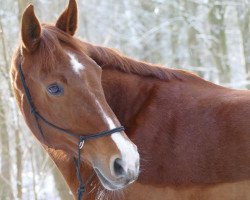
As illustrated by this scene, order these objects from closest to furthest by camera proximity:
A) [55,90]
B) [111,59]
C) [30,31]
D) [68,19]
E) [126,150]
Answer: [126,150] < [55,90] < [30,31] < [68,19] < [111,59]

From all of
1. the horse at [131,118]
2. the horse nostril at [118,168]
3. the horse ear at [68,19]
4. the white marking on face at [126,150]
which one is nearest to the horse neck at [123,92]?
the horse at [131,118]

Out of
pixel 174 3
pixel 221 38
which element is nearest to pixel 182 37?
pixel 174 3

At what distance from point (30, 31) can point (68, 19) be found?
0.36m

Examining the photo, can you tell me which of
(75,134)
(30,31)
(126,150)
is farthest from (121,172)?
(30,31)

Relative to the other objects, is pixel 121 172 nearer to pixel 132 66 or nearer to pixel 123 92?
pixel 123 92

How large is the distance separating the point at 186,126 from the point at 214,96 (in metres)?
0.30

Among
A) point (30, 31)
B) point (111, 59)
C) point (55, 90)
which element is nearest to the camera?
point (55, 90)

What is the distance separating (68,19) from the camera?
3639 mm

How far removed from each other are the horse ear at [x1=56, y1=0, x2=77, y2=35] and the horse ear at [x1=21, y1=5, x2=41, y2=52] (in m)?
0.28

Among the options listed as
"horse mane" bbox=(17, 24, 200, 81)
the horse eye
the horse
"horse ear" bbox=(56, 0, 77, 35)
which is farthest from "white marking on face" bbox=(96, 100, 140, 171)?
"horse ear" bbox=(56, 0, 77, 35)

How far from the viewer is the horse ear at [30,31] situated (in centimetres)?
334

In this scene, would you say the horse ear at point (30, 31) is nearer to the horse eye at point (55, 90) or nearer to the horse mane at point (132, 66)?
the horse eye at point (55, 90)

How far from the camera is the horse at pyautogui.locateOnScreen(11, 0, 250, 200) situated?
3254mm

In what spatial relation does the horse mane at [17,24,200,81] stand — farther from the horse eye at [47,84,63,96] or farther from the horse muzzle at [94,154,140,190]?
the horse muzzle at [94,154,140,190]
